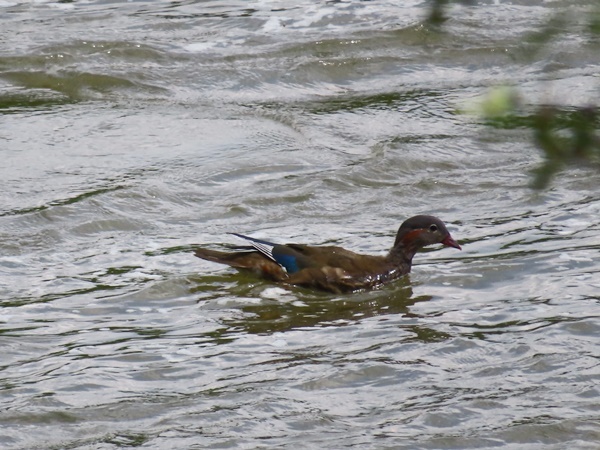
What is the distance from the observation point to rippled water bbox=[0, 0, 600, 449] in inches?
249

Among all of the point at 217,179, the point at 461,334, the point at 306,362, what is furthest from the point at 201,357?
the point at 217,179

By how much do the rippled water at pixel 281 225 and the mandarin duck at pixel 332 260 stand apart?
0.44 feet

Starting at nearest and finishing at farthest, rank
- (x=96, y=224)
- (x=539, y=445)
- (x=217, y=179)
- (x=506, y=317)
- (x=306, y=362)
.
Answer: (x=539, y=445) → (x=306, y=362) → (x=506, y=317) → (x=96, y=224) → (x=217, y=179)

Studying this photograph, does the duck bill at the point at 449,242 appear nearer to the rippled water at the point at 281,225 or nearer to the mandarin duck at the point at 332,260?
the mandarin duck at the point at 332,260

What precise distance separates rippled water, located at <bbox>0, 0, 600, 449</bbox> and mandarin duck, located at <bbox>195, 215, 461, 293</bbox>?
0.44ft

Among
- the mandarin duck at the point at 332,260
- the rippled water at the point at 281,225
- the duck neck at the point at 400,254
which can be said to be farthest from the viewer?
the duck neck at the point at 400,254

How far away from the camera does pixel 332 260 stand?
27.9 ft

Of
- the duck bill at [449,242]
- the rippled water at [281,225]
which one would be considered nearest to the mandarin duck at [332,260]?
the duck bill at [449,242]

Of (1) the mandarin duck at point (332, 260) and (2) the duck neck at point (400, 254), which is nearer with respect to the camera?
(1) the mandarin duck at point (332, 260)

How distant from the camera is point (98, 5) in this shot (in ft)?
54.7

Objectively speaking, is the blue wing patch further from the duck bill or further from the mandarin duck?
the duck bill

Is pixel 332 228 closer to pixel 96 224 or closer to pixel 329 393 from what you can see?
pixel 96 224

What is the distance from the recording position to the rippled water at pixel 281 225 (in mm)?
6320

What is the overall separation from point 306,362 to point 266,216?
3.00 metres
